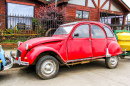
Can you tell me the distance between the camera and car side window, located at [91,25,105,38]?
4.93 meters

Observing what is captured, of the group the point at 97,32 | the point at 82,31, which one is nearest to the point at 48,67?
the point at 82,31

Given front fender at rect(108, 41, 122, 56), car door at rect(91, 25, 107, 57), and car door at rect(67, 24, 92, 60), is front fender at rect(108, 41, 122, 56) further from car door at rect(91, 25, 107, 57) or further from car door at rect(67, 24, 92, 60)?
car door at rect(67, 24, 92, 60)

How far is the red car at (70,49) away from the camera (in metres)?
3.79

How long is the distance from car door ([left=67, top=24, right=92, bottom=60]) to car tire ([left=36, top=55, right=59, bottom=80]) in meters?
0.64

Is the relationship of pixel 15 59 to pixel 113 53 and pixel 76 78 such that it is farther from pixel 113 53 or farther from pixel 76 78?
pixel 113 53

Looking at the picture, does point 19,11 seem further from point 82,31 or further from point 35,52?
point 35,52

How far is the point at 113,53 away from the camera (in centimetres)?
513

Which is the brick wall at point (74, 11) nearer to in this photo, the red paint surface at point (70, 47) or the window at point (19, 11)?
the window at point (19, 11)

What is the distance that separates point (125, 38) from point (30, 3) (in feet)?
31.8

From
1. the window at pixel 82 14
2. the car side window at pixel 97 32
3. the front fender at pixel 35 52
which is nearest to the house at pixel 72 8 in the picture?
the window at pixel 82 14

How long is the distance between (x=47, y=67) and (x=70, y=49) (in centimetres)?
101

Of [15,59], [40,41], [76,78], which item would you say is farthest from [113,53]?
[15,59]

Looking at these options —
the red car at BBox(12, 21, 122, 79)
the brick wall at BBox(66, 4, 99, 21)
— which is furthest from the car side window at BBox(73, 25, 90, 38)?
the brick wall at BBox(66, 4, 99, 21)

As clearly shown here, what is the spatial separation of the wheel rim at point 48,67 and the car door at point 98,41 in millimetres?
1742
